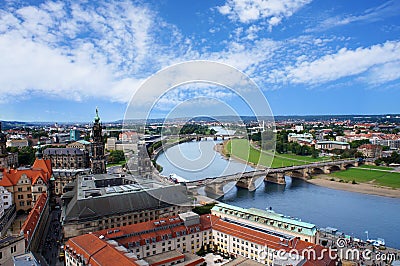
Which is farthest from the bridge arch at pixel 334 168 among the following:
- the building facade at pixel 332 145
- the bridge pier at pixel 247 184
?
the bridge pier at pixel 247 184

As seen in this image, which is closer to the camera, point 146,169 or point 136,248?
point 136,248

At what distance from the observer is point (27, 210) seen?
52.0 feet

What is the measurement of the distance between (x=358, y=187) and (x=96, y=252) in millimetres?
21993

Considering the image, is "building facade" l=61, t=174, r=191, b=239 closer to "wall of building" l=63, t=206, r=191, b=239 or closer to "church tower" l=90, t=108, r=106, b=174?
"wall of building" l=63, t=206, r=191, b=239

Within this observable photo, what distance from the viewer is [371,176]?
28.2 meters

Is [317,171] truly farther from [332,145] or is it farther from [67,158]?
[67,158]

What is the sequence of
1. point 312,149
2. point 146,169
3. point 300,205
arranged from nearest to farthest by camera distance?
point 300,205 → point 146,169 → point 312,149

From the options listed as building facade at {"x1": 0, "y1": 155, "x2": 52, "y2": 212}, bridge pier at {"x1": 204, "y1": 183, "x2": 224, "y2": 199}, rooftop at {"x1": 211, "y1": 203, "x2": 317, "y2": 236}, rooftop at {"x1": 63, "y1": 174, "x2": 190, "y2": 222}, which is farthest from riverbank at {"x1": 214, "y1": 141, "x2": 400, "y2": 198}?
building facade at {"x1": 0, "y1": 155, "x2": 52, "y2": 212}

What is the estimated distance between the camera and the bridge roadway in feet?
67.5

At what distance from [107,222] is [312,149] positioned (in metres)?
34.8

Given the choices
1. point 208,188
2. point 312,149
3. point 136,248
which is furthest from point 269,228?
point 312,149

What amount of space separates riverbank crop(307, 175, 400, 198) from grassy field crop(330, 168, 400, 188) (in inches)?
42.5

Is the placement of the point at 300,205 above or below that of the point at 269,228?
below

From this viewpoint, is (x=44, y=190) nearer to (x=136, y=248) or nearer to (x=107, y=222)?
(x=107, y=222)
